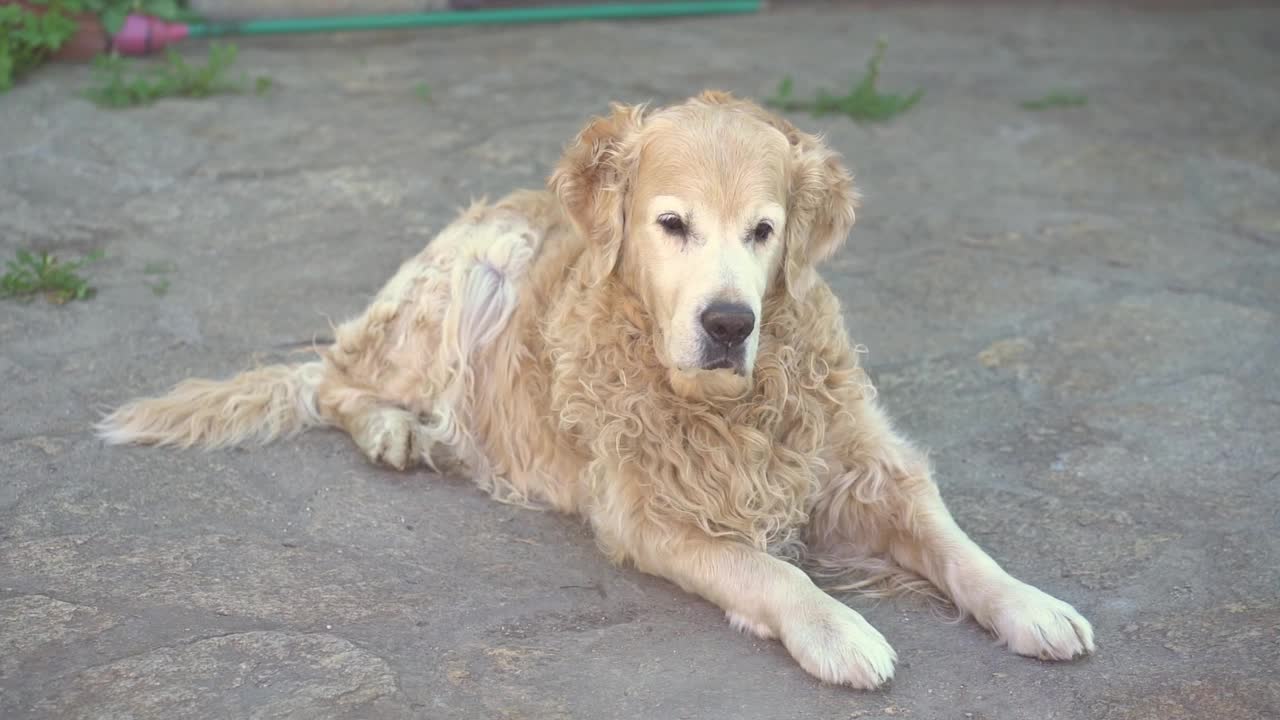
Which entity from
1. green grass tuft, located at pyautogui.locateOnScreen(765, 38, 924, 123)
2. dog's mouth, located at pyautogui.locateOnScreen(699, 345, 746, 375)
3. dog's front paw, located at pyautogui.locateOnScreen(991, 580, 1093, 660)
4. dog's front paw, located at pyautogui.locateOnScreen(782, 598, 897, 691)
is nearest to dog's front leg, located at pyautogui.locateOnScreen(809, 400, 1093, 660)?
dog's front paw, located at pyautogui.locateOnScreen(991, 580, 1093, 660)

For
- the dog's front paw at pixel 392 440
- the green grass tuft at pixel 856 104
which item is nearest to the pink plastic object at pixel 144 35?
the green grass tuft at pixel 856 104

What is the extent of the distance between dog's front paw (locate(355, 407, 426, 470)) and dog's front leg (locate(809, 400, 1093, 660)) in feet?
4.13

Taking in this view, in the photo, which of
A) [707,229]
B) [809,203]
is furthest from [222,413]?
[809,203]

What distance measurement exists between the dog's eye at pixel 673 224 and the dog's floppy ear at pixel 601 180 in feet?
0.64

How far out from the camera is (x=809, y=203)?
11.7ft

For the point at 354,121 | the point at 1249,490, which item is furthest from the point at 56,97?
the point at 1249,490

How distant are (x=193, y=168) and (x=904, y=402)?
357 centimetres

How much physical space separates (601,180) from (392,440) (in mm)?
1099

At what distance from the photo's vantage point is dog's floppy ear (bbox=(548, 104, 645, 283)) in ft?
11.7

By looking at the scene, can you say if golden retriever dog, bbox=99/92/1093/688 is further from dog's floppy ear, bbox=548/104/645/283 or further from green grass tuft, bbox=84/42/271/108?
green grass tuft, bbox=84/42/271/108

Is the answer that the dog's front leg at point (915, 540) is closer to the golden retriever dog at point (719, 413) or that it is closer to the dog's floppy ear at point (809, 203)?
the golden retriever dog at point (719, 413)

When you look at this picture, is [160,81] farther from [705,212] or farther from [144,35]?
[705,212]

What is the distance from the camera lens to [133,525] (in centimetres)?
365

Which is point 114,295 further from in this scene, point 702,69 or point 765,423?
point 702,69
